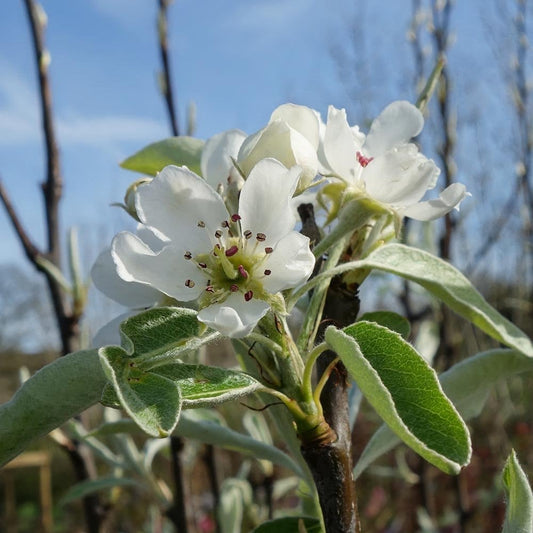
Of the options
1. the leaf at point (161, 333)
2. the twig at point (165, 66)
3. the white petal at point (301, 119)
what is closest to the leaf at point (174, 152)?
the white petal at point (301, 119)

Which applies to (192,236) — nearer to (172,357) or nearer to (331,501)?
(172,357)

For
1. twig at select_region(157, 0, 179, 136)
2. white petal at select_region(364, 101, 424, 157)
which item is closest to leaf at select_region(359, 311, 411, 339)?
white petal at select_region(364, 101, 424, 157)

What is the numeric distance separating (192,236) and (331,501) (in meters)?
0.26

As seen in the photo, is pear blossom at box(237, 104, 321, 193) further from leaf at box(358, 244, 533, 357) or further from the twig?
the twig

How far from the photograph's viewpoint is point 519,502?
52cm

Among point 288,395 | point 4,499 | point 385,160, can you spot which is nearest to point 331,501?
point 288,395

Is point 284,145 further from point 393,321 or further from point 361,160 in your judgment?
point 393,321

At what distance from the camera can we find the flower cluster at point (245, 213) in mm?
551

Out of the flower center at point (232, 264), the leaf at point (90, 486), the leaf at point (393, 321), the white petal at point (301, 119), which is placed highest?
the white petal at point (301, 119)

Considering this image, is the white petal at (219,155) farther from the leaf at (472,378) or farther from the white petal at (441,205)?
the leaf at (472,378)

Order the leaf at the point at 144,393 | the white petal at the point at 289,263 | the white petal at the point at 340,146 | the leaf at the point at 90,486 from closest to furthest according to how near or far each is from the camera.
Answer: the leaf at the point at 144,393
the white petal at the point at 289,263
the white petal at the point at 340,146
the leaf at the point at 90,486

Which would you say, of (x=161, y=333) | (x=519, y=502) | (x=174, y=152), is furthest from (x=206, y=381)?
(x=174, y=152)

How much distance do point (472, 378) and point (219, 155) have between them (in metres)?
0.36

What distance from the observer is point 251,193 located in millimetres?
567
